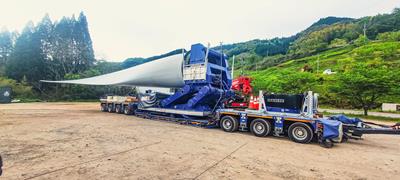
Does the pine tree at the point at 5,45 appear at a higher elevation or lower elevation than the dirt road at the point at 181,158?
higher

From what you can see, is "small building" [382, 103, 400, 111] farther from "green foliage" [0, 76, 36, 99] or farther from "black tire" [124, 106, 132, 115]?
"green foliage" [0, 76, 36, 99]

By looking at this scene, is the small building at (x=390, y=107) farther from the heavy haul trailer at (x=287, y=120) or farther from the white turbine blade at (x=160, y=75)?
the white turbine blade at (x=160, y=75)

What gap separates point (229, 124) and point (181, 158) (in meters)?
4.63

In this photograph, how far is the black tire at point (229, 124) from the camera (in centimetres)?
954

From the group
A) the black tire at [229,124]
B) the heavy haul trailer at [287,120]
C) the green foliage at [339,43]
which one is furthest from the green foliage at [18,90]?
the green foliage at [339,43]

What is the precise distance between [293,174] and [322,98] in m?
26.7

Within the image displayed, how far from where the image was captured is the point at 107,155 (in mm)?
5520

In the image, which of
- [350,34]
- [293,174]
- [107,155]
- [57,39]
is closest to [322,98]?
[293,174]

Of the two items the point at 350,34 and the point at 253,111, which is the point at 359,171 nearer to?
the point at 253,111

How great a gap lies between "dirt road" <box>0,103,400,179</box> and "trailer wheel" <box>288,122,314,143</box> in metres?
0.32

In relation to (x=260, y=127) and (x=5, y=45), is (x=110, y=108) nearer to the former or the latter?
(x=260, y=127)

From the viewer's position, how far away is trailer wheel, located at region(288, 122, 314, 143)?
7668 millimetres

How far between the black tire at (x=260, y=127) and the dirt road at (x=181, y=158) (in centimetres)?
63

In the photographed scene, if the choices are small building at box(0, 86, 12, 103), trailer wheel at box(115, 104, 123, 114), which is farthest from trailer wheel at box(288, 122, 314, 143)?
small building at box(0, 86, 12, 103)
